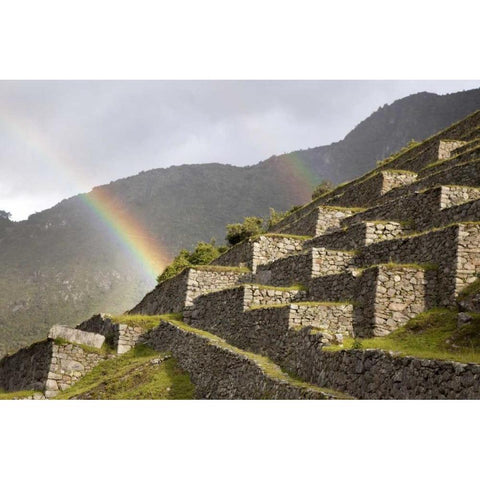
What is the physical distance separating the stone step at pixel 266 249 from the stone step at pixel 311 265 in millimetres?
3451

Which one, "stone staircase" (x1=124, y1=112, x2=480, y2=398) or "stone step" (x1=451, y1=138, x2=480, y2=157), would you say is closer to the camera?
"stone staircase" (x1=124, y1=112, x2=480, y2=398)

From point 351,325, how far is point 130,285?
7617cm

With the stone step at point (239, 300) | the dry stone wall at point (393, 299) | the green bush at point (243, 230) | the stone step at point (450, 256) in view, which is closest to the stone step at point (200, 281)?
the stone step at point (239, 300)

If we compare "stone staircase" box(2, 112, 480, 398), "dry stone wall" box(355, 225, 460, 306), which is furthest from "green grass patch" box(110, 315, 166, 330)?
"dry stone wall" box(355, 225, 460, 306)

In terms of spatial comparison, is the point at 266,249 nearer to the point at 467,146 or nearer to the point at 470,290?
the point at 467,146

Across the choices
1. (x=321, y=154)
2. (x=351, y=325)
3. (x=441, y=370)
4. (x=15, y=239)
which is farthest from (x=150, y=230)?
(x=441, y=370)

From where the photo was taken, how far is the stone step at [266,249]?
2789cm

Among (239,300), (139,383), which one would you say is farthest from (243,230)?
(139,383)

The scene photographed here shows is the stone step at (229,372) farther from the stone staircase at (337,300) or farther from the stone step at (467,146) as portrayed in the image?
the stone step at (467,146)

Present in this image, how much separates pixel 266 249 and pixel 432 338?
14341 millimetres

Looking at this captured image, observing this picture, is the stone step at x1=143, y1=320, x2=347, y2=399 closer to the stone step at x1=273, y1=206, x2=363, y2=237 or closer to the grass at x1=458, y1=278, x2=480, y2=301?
the grass at x1=458, y1=278, x2=480, y2=301

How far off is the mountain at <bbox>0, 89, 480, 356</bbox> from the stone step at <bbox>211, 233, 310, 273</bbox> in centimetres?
3365

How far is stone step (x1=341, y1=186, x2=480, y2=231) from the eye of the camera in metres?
20.8

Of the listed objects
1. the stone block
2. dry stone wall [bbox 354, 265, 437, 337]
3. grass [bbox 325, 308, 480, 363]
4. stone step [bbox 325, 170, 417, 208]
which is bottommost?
the stone block
